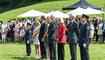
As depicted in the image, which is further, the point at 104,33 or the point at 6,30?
the point at 6,30

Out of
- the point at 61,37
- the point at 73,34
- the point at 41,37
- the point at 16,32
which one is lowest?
the point at 16,32

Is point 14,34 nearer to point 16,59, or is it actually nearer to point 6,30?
point 6,30

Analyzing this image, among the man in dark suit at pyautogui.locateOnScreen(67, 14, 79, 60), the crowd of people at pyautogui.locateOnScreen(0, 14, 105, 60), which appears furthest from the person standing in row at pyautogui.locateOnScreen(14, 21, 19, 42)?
the man in dark suit at pyautogui.locateOnScreen(67, 14, 79, 60)

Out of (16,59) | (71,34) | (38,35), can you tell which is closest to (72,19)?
(71,34)

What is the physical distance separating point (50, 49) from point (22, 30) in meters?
11.9

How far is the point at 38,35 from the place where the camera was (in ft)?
44.5

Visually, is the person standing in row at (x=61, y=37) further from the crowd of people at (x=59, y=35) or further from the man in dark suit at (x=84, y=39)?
the man in dark suit at (x=84, y=39)

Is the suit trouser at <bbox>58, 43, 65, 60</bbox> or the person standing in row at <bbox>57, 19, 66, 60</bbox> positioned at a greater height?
the person standing in row at <bbox>57, 19, 66, 60</bbox>

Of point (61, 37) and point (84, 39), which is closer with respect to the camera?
point (84, 39)

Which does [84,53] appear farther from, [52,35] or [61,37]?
[52,35]

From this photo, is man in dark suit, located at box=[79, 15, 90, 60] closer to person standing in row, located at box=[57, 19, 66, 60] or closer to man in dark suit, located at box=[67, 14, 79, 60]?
man in dark suit, located at box=[67, 14, 79, 60]

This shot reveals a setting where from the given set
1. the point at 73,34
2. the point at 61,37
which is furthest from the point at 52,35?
the point at 73,34

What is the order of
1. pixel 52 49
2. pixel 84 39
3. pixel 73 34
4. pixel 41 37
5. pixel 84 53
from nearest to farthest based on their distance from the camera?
pixel 84 39 < pixel 84 53 < pixel 73 34 < pixel 52 49 < pixel 41 37

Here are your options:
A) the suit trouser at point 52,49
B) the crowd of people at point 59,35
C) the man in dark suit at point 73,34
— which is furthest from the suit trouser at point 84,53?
the suit trouser at point 52,49
